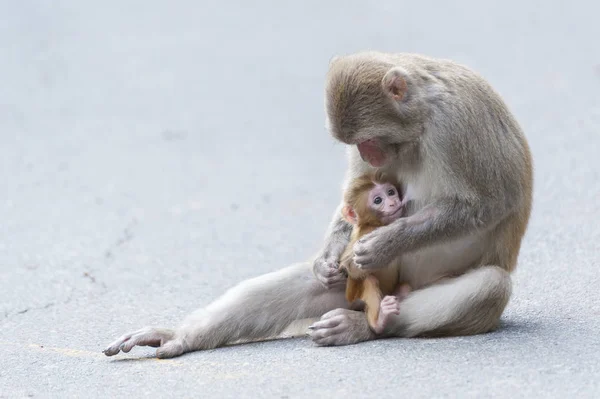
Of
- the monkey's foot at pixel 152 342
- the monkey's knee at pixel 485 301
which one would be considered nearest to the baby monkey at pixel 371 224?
the monkey's knee at pixel 485 301

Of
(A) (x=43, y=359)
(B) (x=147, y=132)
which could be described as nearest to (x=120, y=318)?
(A) (x=43, y=359)

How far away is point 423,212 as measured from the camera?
5297 mm

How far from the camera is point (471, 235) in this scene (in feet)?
17.5

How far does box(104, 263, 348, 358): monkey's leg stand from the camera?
215 inches

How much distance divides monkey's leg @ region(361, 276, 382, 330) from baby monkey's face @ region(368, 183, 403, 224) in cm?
32

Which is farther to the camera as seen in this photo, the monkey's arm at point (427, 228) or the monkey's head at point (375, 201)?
the monkey's head at point (375, 201)

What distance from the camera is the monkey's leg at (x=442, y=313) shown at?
516 centimetres

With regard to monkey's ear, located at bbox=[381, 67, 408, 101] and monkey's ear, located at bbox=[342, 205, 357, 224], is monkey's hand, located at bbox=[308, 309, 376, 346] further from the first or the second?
monkey's ear, located at bbox=[381, 67, 408, 101]

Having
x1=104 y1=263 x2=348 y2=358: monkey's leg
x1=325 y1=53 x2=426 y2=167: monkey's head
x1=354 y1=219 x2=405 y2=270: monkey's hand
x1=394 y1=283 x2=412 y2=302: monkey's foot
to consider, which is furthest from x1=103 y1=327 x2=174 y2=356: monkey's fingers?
x1=325 y1=53 x2=426 y2=167: monkey's head

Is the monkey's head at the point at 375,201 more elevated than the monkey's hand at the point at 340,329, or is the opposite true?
the monkey's head at the point at 375,201

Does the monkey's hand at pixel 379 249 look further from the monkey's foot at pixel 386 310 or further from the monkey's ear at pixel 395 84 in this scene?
the monkey's ear at pixel 395 84

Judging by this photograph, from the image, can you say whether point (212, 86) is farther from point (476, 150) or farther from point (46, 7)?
point (476, 150)

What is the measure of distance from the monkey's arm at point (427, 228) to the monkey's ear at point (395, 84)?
566mm

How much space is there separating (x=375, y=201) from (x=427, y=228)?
0.34m
